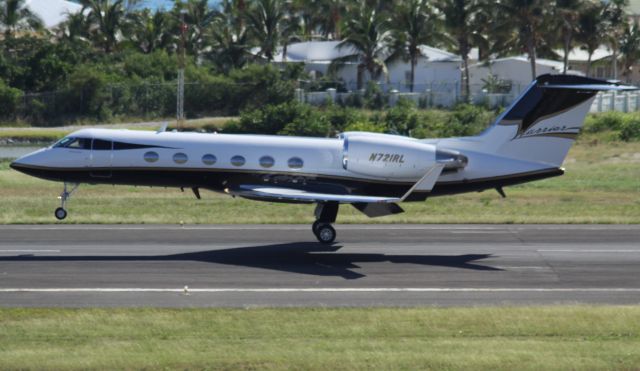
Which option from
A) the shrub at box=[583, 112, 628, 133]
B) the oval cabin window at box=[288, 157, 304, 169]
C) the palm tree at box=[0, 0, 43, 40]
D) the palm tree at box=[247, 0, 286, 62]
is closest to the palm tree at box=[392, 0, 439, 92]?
the palm tree at box=[247, 0, 286, 62]

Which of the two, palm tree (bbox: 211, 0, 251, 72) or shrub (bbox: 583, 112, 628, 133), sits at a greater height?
palm tree (bbox: 211, 0, 251, 72)

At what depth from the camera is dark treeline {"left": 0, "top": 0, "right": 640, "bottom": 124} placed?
236 feet

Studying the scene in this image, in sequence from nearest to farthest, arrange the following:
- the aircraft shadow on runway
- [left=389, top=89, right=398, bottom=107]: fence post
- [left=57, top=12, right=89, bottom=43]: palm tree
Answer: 1. the aircraft shadow on runway
2. [left=389, top=89, right=398, bottom=107]: fence post
3. [left=57, top=12, right=89, bottom=43]: palm tree

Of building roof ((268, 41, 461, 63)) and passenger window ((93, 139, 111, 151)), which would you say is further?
building roof ((268, 41, 461, 63))

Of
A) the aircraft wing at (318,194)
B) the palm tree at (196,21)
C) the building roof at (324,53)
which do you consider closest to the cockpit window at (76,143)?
the aircraft wing at (318,194)

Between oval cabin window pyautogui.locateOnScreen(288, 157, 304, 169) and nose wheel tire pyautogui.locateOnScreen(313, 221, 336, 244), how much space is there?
1.60m

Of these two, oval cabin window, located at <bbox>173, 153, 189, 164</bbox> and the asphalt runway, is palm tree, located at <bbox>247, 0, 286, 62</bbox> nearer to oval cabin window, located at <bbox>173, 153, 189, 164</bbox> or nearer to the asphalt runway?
the asphalt runway

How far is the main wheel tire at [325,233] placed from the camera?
25891mm

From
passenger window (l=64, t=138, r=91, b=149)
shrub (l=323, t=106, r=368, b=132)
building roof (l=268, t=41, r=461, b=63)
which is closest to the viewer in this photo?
passenger window (l=64, t=138, r=91, b=149)

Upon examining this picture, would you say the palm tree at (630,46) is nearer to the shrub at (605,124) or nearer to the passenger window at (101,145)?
the shrub at (605,124)

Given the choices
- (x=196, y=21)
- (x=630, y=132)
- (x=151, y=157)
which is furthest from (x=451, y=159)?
(x=196, y=21)

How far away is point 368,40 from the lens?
7919 cm

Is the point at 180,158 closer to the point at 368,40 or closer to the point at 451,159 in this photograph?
the point at 451,159

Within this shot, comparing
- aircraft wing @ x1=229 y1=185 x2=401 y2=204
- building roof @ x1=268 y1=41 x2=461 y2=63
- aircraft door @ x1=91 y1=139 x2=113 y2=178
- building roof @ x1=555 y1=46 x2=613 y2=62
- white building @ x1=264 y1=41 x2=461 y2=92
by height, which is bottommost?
aircraft wing @ x1=229 y1=185 x2=401 y2=204
